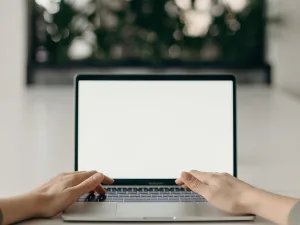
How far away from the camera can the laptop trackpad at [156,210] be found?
1043 mm

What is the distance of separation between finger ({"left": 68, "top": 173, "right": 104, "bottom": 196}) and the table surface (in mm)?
60

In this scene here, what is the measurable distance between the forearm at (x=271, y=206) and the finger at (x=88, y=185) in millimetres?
253

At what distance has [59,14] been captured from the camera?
3.66 metres

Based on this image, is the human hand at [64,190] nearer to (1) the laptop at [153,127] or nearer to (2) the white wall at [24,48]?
(1) the laptop at [153,127]

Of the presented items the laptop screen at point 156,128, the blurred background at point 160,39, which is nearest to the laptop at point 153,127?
the laptop screen at point 156,128

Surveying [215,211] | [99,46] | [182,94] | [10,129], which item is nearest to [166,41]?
[99,46]

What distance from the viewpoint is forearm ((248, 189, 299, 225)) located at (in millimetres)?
1005

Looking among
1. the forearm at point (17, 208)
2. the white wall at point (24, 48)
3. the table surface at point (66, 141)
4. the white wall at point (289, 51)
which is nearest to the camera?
the forearm at point (17, 208)

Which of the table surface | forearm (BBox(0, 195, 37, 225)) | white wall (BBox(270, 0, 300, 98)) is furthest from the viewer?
white wall (BBox(270, 0, 300, 98))

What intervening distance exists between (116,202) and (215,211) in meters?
0.17

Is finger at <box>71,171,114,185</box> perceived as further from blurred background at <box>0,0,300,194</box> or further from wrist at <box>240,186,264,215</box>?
blurred background at <box>0,0,300,194</box>

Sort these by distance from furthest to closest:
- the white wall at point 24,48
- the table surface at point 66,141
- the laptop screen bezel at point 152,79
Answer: the white wall at point 24,48 < the table surface at point 66,141 < the laptop screen bezel at point 152,79

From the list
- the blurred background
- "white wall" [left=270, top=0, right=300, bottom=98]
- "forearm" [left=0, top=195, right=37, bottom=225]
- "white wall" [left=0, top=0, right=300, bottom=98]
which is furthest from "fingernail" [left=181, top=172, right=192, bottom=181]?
"white wall" [left=270, top=0, right=300, bottom=98]

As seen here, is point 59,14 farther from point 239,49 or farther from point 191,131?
point 191,131
